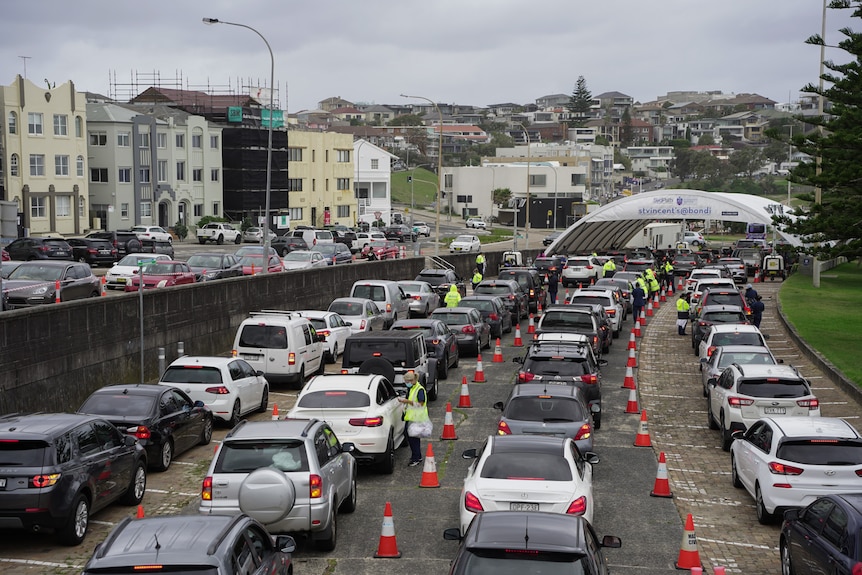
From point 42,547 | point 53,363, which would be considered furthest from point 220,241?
point 42,547

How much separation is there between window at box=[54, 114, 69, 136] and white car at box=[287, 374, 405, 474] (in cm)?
6099

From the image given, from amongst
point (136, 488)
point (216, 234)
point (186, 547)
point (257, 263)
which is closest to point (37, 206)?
point (216, 234)

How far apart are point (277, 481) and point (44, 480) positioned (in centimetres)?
283

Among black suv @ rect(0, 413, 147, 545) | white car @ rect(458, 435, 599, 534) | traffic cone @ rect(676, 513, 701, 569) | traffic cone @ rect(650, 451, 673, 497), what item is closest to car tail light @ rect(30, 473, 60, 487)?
black suv @ rect(0, 413, 147, 545)

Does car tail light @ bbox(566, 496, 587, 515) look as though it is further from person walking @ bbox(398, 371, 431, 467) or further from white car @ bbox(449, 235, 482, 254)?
white car @ bbox(449, 235, 482, 254)

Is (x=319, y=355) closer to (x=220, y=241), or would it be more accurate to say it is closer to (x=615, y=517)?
(x=615, y=517)

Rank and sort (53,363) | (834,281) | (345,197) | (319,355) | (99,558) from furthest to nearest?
(345,197)
(834,281)
(319,355)
(53,363)
(99,558)

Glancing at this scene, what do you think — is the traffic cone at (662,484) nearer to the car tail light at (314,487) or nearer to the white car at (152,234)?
the car tail light at (314,487)

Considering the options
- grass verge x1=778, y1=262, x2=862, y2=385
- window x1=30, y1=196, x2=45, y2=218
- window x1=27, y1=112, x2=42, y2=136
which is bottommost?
grass verge x1=778, y1=262, x2=862, y2=385

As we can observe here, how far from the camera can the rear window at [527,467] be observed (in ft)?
41.4

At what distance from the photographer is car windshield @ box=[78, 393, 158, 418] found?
16.6 metres

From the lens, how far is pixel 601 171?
6855 inches

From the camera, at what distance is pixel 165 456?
674 inches

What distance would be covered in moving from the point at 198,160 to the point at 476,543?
81.6m
